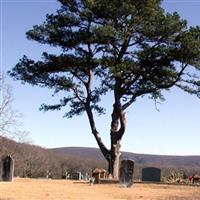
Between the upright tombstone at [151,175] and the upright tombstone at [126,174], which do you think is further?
the upright tombstone at [151,175]

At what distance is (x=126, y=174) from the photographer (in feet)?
87.7

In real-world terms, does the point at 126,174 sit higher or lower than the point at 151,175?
lower

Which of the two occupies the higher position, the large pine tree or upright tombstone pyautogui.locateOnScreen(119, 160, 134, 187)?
the large pine tree

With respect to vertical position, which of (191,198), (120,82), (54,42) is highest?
A: (54,42)

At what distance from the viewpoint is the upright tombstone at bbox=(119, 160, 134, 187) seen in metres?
26.6

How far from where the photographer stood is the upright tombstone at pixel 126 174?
26.6 metres

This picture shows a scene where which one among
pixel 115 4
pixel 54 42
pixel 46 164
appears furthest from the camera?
pixel 46 164

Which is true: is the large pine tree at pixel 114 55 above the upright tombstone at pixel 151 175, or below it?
above

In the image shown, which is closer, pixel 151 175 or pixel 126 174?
pixel 126 174

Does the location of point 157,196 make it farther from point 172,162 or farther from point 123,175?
point 172,162

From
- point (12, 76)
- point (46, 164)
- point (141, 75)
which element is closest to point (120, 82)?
point (141, 75)

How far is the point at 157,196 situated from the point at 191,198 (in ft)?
4.09

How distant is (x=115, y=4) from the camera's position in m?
32.4

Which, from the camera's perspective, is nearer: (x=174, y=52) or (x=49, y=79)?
(x=174, y=52)
